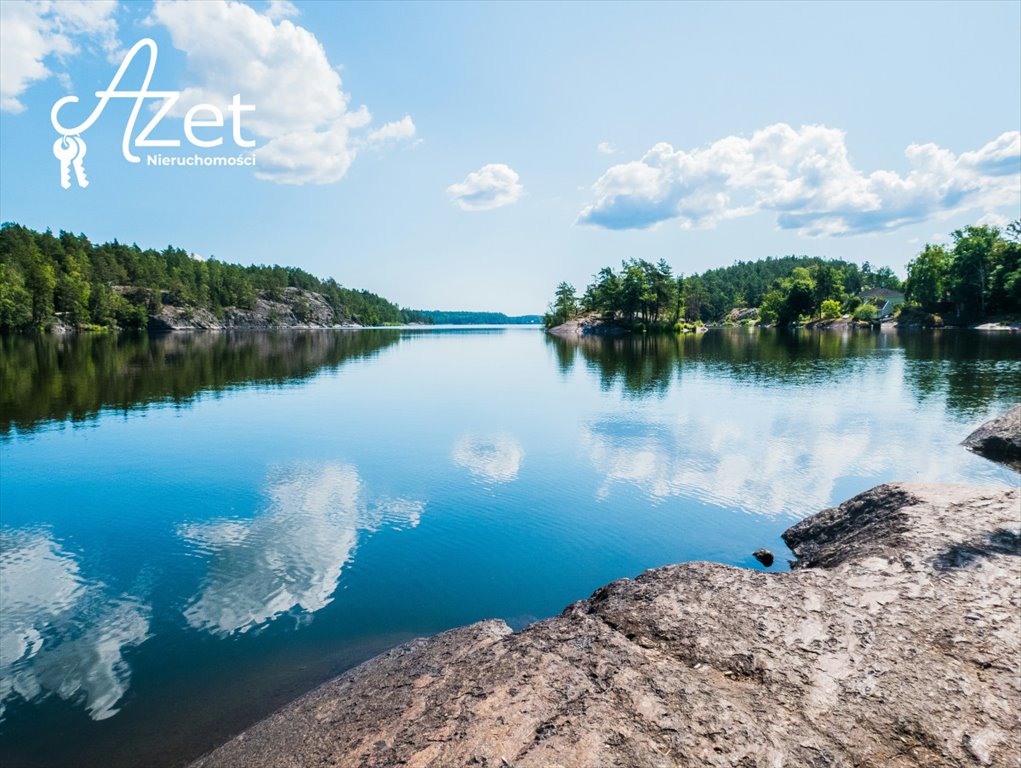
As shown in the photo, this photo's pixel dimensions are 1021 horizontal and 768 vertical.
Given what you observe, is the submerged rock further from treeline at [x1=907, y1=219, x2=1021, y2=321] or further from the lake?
treeline at [x1=907, y1=219, x2=1021, y2=321]

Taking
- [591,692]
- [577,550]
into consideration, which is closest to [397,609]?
[577,550]

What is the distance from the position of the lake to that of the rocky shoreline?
2308 millimetres

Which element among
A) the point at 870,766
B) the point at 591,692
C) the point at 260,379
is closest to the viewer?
the point at 870,766

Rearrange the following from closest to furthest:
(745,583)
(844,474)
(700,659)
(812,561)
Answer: (700,659)
(745,583)
(812,561)
(844,474)

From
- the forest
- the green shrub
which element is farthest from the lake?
the green shrub

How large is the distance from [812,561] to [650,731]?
29.3 feet

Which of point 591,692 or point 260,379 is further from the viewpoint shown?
point 260,379

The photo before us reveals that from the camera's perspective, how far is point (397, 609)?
36.7 feet

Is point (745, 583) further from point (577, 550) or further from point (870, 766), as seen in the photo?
point (577, 550)

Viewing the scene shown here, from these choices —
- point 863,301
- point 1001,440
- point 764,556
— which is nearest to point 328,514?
point 764,556

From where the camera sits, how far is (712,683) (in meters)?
6.55

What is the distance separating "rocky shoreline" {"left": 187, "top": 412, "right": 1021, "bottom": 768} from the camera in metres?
5.62

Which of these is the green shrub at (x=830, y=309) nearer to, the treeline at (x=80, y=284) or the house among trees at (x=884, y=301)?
the house among trees at (x=884, y=301)

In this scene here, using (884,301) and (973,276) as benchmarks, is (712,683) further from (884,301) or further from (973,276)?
(884,301)
